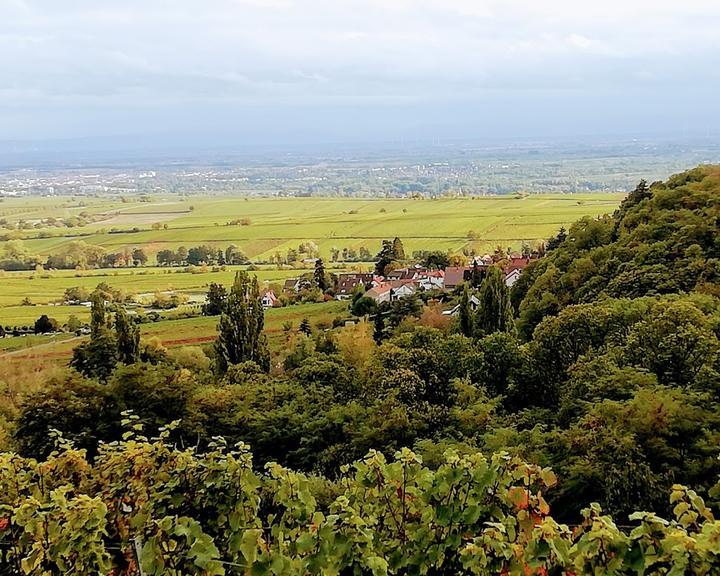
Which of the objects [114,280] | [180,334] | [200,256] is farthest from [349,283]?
[200,256]

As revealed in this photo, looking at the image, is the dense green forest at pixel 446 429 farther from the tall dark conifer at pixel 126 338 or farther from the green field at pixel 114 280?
the green field at pixel 114 280

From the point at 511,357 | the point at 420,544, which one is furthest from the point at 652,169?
the point at 420,544

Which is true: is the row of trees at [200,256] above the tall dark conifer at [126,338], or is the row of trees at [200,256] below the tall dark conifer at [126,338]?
below

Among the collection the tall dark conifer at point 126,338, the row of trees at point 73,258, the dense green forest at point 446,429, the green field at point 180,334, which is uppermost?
the dense green forest at point 446,429

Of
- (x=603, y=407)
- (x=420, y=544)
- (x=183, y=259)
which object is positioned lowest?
(x=183, y=259)

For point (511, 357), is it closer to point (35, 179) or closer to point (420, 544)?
point (420, 544)

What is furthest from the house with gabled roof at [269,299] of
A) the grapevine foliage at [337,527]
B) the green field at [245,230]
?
the grapevine foliage at [337,527]

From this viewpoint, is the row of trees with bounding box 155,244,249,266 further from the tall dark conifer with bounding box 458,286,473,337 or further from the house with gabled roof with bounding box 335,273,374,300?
the tall dark conifer with bounding box 458,286,473,337

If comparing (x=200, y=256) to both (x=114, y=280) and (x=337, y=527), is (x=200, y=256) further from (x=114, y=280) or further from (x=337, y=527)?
(x=337, y=527)
